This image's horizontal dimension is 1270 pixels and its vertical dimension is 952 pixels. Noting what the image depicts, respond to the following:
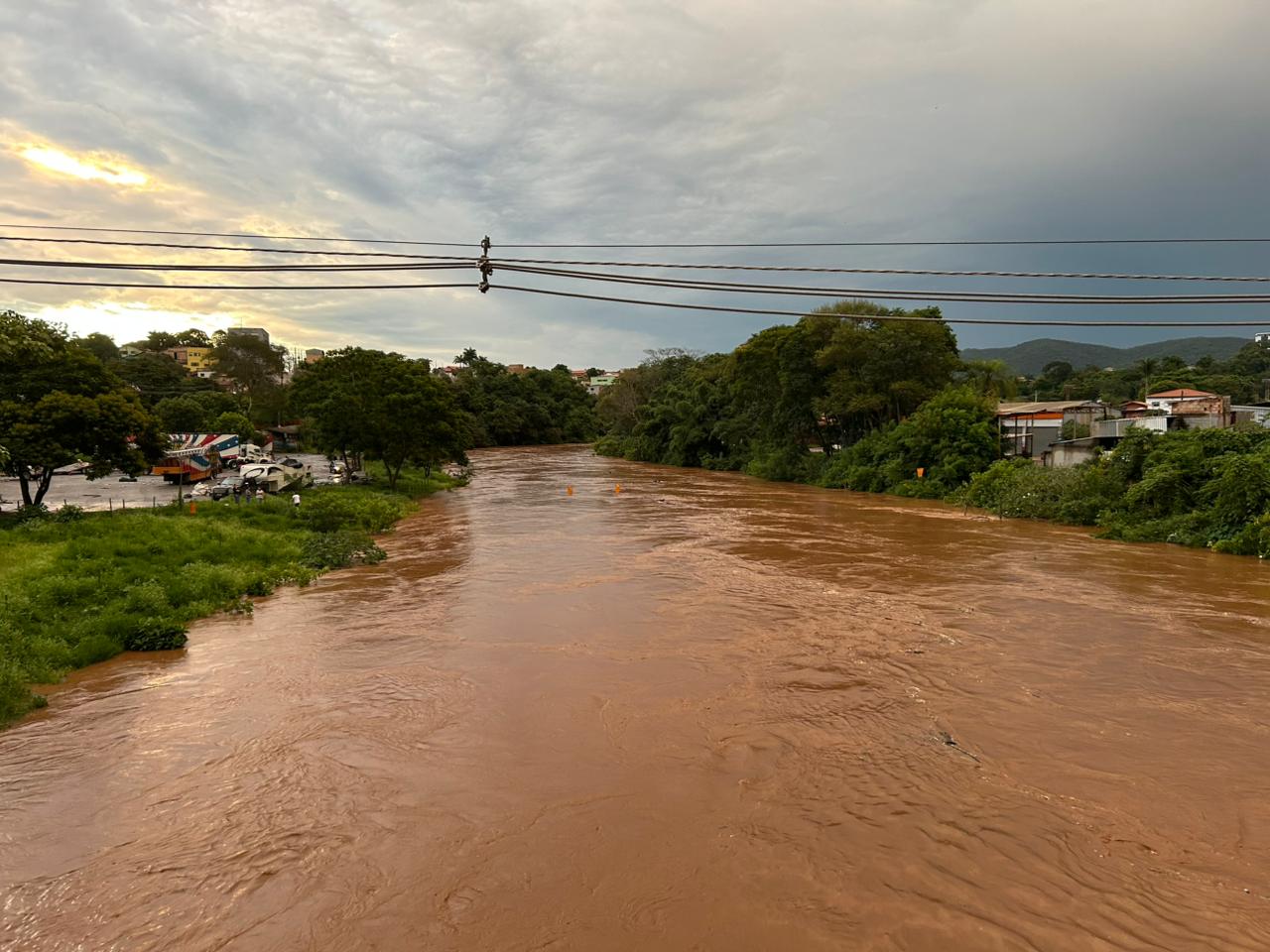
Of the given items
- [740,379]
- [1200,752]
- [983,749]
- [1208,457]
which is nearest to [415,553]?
[983,749]

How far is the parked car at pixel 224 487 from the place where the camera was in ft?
92.2

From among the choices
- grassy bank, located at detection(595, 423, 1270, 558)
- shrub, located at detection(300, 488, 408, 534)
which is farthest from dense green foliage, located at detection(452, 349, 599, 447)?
grassy bank, located at detection(595, 423, 1270, 558)

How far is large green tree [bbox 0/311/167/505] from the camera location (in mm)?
17391

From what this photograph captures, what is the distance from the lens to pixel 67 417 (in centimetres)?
1778

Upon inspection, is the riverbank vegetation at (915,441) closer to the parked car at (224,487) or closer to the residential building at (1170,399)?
the residential building at (1170,399)

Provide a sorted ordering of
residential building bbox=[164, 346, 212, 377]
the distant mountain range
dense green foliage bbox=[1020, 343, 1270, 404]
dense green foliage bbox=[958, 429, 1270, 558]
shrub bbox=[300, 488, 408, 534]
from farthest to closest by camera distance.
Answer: the distant mountain range, residential building bbox=[164, 346, 212, 377], dense green foliage bbox=[1020, 343, 1270, 404], shrub bbox=[300, 488, 408, 534], dense green foliage bbox=[958, 429, 1270, 558]

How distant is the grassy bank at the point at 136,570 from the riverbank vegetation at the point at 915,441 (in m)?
12.6

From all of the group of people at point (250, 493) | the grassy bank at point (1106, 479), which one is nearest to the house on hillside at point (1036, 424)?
the grassy bank at point (1106, 479)

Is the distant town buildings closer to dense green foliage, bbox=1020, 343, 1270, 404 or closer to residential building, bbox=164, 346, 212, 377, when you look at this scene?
dense green foliage, bbox=1020, 343, 1270, 404

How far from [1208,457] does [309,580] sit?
25159 millimetres

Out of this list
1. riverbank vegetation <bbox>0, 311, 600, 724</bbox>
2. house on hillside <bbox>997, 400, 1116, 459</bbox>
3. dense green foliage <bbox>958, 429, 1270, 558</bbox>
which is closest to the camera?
riverbank vegetation <bbox>0, 311, 600, 724</bbox>

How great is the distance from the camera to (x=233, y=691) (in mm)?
9586

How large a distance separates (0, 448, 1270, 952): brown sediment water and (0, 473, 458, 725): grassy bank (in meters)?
0.60

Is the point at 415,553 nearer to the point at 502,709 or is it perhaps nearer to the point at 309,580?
the point at 309,580
